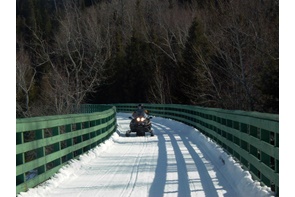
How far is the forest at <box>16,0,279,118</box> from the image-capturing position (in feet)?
92.5

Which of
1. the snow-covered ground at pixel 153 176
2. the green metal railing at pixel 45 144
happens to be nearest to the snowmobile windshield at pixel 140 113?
the snow-covered ground at pixel 153 176

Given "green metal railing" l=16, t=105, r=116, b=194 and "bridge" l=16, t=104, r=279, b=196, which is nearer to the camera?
"bridge" l=16, t=104, r=279, b=196

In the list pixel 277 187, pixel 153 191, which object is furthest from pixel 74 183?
pixel 277 187

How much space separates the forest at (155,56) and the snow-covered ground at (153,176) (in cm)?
1016

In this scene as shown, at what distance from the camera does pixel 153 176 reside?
981cm

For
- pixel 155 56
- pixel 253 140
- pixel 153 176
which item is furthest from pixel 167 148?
pixel 155 56

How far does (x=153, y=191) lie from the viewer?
8273mm

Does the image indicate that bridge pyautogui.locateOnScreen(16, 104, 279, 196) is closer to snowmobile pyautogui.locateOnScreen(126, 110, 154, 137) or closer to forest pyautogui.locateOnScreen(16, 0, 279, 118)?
snowmobile pyautogui.locateOnScreen(126, 110, 154, 137)

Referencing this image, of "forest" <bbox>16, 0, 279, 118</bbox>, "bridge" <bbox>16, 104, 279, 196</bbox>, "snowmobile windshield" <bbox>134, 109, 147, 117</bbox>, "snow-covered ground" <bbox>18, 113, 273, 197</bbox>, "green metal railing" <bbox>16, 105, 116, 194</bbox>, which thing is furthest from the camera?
"forest" <bbox>16, 0, 279, 118</bbox>

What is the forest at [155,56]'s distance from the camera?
2820cm

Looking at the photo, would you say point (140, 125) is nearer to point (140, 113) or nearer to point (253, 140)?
point (140, 113)

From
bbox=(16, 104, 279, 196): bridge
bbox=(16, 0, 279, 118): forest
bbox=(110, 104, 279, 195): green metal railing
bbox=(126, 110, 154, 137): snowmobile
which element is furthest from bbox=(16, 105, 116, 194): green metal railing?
bbox=(16, 0, 279, 118): forest

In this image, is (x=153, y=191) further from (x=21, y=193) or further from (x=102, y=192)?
(x=21, y=193)

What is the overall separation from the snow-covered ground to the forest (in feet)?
33.3
